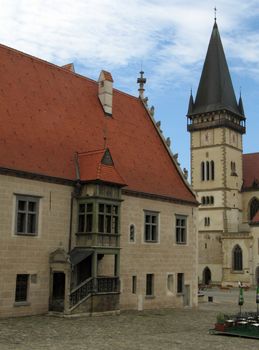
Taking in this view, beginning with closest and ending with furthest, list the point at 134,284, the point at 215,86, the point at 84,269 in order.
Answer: the point at 84,269 → the point at 134,284 → the point at 215,86

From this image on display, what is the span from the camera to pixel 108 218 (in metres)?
27.5

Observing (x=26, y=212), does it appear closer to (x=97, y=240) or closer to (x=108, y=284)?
(x=97, y=240)

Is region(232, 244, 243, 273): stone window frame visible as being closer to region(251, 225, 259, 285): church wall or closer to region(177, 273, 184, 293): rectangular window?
region(251, 225, 259, 285): church wall

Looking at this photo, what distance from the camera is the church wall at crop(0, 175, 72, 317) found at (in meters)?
23.7

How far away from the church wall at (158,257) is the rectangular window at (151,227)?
0.29 m

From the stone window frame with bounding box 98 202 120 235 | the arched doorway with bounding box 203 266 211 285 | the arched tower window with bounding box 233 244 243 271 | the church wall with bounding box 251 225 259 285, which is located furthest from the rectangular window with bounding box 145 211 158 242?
the arched doorway with bounding box 203 266 211 285

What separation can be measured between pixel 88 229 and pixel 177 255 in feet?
29.5

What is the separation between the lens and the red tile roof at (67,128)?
85.6ft

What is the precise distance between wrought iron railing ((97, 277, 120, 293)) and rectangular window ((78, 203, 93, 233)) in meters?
→ 2.60

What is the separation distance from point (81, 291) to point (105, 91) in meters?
13.5

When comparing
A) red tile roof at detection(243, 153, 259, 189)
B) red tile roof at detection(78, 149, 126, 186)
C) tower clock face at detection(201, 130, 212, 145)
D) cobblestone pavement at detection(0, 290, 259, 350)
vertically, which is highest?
tower clock face at detection(201, 130, 212, 145)

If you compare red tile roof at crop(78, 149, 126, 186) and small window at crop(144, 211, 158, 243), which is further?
small window at crop(144, 211, 158, 243)

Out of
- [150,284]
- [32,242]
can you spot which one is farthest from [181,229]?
[32,242]

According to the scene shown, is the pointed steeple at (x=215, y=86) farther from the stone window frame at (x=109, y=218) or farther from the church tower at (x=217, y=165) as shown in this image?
the stone window frame at (x=109, y=218)
